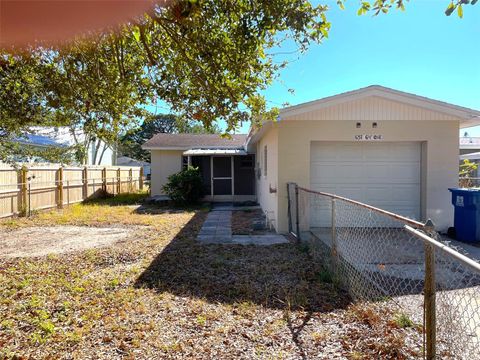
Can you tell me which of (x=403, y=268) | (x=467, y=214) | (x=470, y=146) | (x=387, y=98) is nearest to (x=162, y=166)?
(x=387, y=98)

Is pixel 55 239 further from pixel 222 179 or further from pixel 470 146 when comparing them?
pixel 470 146

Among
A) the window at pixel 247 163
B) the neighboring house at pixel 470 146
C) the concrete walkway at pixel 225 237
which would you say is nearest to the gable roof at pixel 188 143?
the window at pixel 247 163

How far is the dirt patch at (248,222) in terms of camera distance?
30.0 feet

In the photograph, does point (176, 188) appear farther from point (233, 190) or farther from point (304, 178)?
point (304, 178)

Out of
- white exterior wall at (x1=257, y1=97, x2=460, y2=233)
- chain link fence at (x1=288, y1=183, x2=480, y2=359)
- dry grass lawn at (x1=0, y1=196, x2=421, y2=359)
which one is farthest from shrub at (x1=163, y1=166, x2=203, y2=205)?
dry grass lawn at (x1=0, y1=196, x2=421, y2=359)

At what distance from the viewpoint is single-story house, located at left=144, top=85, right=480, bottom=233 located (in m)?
8.24

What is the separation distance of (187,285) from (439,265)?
12.0 feet

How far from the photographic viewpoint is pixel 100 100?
586 cm

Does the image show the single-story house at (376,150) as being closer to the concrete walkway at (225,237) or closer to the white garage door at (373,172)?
the white garage door at (373,172)

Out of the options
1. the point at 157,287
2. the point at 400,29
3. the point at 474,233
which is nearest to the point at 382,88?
the point at 400,29

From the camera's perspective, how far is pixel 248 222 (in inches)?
424

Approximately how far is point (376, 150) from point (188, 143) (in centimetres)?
1264

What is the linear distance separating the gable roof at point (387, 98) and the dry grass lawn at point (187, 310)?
336 centimetres

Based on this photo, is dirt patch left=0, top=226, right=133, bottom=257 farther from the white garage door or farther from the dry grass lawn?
the white garage door
